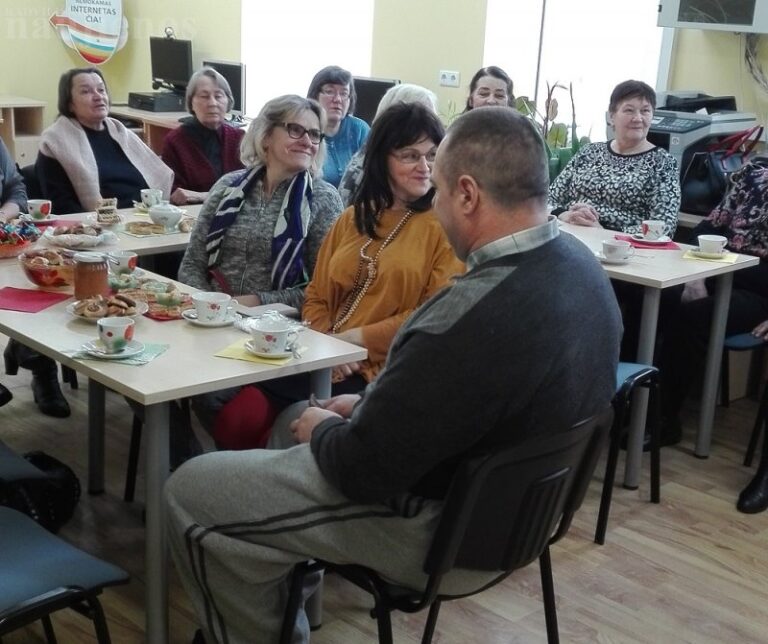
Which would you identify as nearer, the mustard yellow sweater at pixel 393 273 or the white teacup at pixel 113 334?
the white teacup at pixel 113 334

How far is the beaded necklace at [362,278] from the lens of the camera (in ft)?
Result: 8.55

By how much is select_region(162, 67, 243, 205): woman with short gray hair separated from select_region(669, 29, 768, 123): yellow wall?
2114 mm

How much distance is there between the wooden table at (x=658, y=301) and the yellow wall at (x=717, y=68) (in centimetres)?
129

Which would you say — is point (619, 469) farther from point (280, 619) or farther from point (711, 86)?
point (711, 86)

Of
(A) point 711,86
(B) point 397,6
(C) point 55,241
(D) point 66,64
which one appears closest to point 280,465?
(C) point 55,241

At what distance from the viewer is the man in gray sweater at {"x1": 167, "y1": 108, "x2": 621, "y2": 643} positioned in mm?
1523

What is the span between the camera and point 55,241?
2.96 meters

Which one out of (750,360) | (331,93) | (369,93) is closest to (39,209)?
(331,93)

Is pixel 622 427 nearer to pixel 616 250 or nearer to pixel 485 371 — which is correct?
pixel 616 250

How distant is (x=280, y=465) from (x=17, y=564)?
47cm

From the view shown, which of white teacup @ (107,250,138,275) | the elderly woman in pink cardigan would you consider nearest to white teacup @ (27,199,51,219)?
the elderly woman in pink cardigan

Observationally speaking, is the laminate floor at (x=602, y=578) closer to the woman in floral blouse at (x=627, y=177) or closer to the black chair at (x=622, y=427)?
the black chair at (x=622, y=427)

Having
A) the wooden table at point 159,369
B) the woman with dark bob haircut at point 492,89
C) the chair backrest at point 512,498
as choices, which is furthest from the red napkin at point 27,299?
the woman with dark bob haircut at point 492,89

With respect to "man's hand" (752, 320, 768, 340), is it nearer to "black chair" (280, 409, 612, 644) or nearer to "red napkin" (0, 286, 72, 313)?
"black chair" (280, 409, 612, 644)
